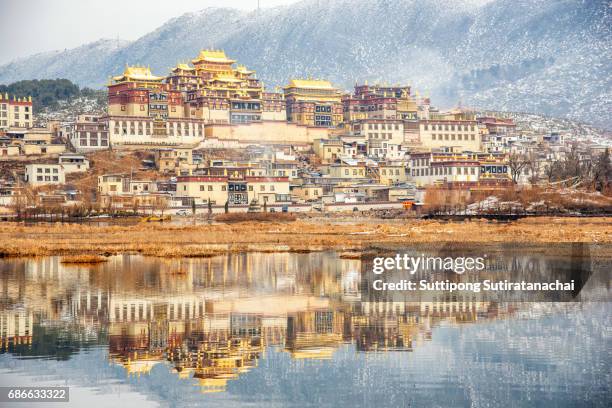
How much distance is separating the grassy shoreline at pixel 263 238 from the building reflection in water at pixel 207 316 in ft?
27.1

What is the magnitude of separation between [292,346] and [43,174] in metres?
73.6

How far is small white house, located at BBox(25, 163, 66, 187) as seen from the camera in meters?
94.5

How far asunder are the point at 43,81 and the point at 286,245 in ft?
363

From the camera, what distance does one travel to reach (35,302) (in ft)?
102

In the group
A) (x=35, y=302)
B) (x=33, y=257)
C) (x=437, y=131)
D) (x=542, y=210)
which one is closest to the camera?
(x=35, y=302)

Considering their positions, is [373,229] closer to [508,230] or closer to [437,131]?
[508,230]

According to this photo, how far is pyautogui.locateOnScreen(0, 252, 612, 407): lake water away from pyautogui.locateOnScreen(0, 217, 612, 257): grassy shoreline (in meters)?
12.6

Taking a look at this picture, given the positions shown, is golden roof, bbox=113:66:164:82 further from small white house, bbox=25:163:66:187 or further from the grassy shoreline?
the grassy shoreline

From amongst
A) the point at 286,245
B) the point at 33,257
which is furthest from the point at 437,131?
the point at 33,257

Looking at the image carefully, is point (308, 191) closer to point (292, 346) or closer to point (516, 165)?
point (516, 165)

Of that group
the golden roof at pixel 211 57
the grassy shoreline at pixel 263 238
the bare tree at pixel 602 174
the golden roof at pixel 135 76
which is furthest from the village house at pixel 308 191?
the golden roof at pixel 211 57

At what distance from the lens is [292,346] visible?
24703 mm

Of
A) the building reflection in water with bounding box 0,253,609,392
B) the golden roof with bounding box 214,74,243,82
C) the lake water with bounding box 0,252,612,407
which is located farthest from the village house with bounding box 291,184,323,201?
the lake water with bounding box 0,252,612,407

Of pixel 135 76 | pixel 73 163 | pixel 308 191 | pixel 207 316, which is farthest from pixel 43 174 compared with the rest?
pixel 207 316
